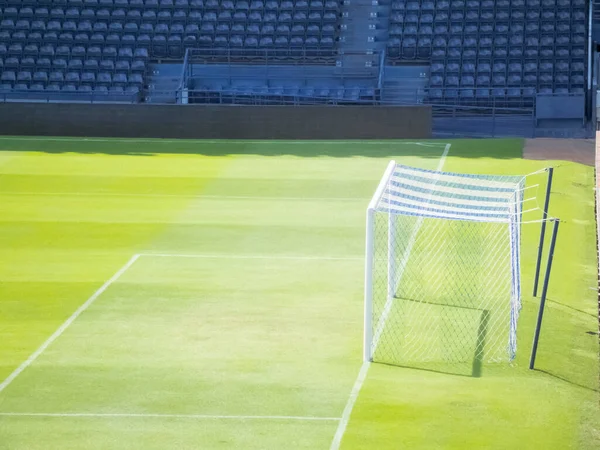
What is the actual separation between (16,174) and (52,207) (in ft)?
12.4

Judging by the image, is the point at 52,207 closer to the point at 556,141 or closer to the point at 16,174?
the point at 16,174

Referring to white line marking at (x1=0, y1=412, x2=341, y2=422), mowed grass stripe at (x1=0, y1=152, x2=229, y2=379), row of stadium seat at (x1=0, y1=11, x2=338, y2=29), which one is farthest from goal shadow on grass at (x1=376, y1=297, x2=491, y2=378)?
row of stadium seat at (x1=0, y1=11, x2=338, y2=29)

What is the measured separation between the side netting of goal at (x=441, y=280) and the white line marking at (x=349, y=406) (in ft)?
1.02

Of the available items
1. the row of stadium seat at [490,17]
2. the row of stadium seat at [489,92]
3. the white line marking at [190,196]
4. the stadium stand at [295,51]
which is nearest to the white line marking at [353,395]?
the white line marking at [190,196]

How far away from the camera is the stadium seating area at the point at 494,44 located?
34.4m

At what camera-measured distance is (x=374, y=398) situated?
12.2 meters

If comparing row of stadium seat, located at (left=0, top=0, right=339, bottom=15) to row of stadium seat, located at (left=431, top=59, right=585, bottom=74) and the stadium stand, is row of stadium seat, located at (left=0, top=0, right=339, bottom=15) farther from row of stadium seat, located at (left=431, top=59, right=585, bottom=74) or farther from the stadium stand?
row of stadium seat, located at (left=431, top=59, right=585, bottom=74)

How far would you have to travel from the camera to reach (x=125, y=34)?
121 feet

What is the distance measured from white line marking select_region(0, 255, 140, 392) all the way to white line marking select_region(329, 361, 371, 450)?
3.63 m

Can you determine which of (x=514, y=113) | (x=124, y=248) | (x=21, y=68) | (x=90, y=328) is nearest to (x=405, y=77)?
(x=514, y=113)

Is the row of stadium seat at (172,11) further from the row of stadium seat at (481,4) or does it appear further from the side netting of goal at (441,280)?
the side netting of goal at (441,280)

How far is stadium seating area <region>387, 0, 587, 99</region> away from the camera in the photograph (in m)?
34.4

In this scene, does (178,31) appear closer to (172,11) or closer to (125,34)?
(172,11)

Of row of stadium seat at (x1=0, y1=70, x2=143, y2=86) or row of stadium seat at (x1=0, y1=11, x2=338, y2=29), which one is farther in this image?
row of stadium seat at (x1=0, y1=11, x2=338, y2=29)
